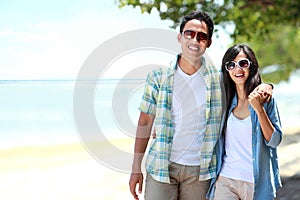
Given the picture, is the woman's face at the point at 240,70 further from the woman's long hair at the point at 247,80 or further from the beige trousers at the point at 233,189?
the beige trousers at the point at 233,189

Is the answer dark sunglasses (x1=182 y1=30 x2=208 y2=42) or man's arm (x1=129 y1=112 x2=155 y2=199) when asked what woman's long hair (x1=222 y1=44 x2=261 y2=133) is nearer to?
dark sunglasses (x1=182 y1=30 x2=208 y2=42)

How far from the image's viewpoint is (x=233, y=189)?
6.50 ft

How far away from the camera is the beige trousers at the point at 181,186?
6.51 feet

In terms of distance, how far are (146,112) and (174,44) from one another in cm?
41

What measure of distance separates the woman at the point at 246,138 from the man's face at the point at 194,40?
0.13 metres

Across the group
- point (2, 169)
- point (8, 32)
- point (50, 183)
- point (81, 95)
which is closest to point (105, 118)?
point (81, 95)

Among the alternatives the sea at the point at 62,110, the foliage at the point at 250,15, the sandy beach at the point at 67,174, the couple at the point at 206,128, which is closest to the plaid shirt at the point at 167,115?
the couple at the point at 206,128

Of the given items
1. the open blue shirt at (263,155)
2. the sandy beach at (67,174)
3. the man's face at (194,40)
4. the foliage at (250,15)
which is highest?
the foliage at (250,15)

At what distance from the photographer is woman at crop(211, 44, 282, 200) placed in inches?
76.4

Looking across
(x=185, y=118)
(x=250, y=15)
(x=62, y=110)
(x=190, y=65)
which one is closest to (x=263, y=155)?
(x=185, y=118)

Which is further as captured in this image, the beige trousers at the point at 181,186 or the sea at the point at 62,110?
the sea at the point at 62,110

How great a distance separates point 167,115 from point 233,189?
43 centimetres

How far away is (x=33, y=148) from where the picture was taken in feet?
35.1

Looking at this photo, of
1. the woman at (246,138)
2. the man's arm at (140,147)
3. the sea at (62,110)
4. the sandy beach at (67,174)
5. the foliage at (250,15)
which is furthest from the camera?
the sandy beach at (67,174)
